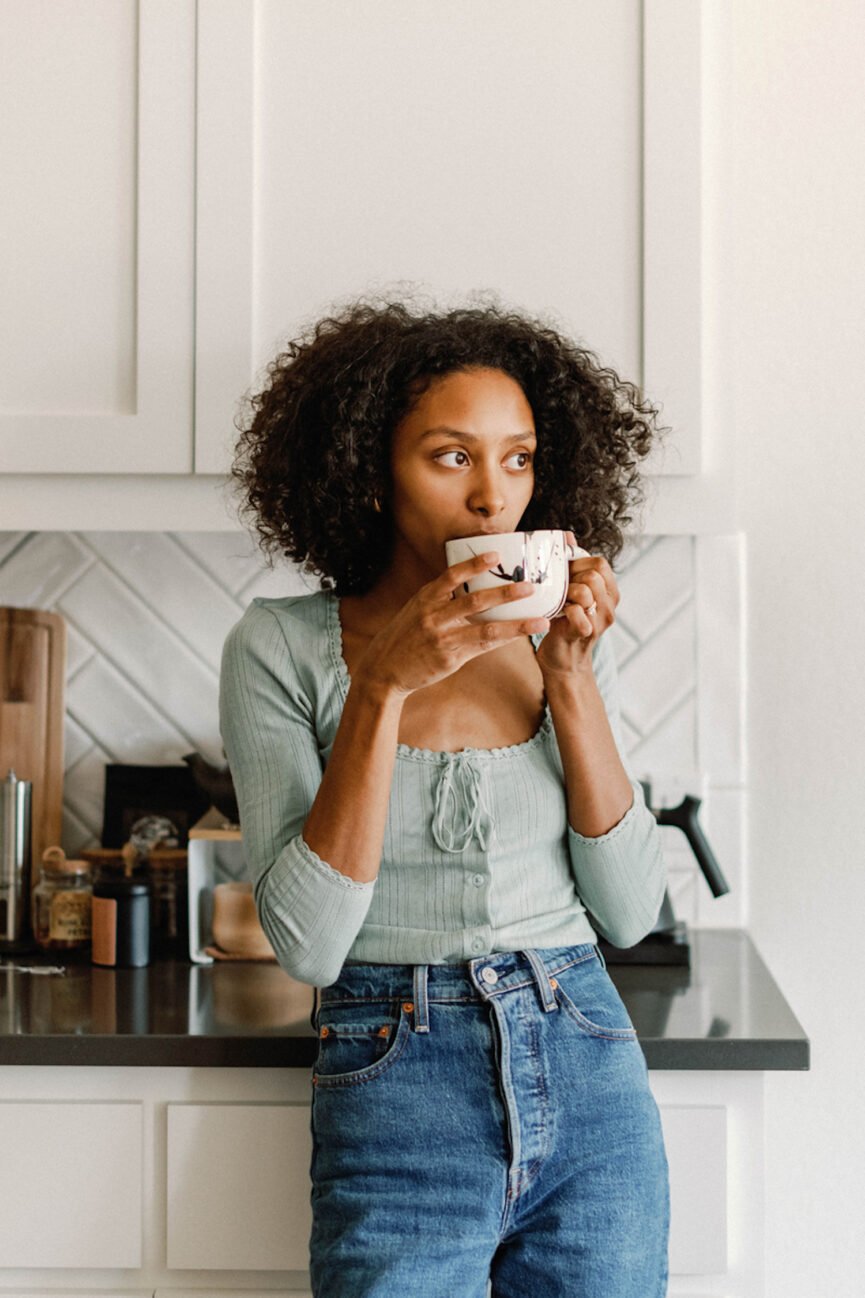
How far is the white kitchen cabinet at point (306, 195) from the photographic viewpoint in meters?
1.38

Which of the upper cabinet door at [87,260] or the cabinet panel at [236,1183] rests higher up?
the upper cabinet door at [87,260]

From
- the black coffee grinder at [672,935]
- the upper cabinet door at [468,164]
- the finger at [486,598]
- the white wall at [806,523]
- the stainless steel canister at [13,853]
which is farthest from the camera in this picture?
the white wall at [806,523]

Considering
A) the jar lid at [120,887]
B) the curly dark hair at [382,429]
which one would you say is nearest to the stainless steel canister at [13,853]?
the jar lid at [120,887]

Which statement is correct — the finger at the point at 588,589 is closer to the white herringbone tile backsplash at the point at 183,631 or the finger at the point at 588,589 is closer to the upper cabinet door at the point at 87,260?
the upper cabinet door at the point at 87,260

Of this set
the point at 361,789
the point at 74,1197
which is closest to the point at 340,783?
the point at 361,789

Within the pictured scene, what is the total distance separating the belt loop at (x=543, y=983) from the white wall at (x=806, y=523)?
0.79 m

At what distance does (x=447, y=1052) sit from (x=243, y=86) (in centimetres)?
102

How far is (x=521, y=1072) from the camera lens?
1.00 m

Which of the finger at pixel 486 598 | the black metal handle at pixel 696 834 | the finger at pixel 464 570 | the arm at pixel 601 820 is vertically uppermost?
the finger at pixel 464 570

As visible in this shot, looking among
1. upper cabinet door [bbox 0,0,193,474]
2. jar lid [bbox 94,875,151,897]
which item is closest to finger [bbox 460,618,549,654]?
upper cabinet door [bbox 0,0,193,474]

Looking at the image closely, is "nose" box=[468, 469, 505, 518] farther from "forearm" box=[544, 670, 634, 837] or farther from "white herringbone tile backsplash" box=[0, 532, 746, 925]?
"white herringbone tile backsplash" box=[0, 532, 746, 925]

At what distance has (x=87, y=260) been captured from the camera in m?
1.42

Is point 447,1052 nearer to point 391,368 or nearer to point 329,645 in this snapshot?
point 329,645

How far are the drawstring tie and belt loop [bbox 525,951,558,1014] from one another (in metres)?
Result: 0.10
